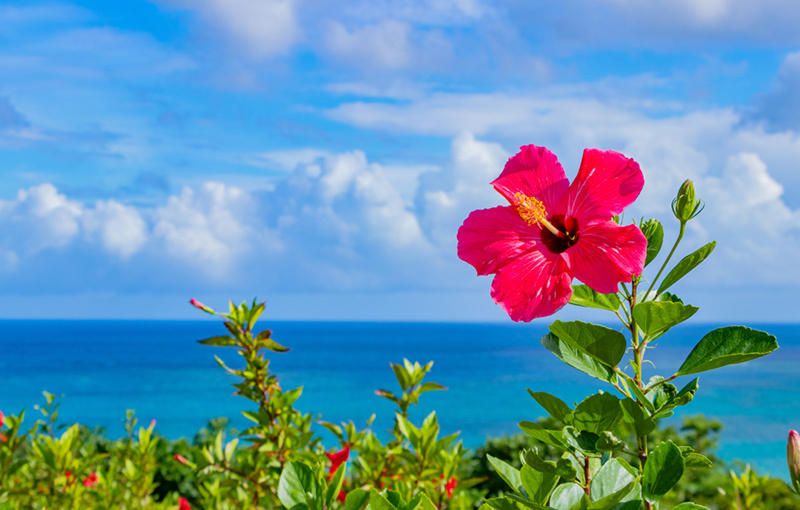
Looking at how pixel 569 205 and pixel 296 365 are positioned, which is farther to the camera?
pixel 296 365

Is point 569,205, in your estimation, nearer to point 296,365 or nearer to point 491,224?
point 491,224

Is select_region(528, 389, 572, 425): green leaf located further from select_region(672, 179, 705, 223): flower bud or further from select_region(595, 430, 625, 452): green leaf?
select_region(672, 179, 705, 223): flower bud

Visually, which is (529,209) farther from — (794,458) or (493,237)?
(794,458)

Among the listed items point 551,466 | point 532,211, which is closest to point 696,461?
point 551,466

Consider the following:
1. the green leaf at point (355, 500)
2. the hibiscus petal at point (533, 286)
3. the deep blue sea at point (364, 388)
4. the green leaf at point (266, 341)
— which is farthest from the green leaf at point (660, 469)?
the deep blue sea at point (364, 388)

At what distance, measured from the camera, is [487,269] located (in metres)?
1.01

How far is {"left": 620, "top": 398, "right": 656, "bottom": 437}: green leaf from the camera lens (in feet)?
2.82

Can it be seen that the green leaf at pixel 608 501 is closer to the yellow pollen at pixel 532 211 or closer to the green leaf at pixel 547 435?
the green leaf at pixel 547 435

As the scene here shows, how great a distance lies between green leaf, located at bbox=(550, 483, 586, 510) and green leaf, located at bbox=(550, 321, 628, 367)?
0.87ft

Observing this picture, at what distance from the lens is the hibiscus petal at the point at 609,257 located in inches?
35.5

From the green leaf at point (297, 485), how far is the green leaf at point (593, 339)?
1.68 feet

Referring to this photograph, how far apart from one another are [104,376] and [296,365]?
48.3 ft

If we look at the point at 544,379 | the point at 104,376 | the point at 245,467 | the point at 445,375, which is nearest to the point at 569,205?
the point at 245,467

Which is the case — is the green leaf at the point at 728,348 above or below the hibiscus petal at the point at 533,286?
below
